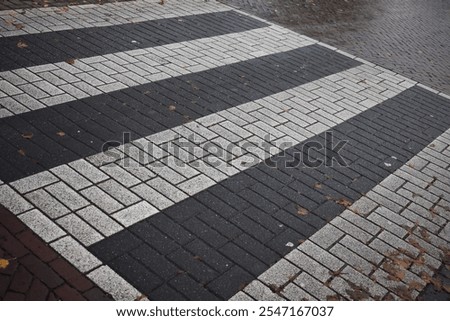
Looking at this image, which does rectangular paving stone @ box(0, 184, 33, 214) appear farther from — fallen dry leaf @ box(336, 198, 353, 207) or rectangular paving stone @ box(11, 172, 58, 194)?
fallen dry leaf @ box(336, 198, 353, 207)

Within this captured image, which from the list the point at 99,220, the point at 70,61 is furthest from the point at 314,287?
the point at 70,61

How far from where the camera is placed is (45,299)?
11.5 ft

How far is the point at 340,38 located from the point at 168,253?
9.55 m

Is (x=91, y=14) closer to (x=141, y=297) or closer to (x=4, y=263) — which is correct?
(x=4, y=263)

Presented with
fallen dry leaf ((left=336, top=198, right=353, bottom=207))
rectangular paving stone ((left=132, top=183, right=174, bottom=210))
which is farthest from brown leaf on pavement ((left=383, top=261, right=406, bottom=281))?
rectangular paving stone ((left=132, top=183, right=174, bottom=210))

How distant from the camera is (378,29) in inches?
528

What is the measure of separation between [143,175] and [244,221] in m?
1.40

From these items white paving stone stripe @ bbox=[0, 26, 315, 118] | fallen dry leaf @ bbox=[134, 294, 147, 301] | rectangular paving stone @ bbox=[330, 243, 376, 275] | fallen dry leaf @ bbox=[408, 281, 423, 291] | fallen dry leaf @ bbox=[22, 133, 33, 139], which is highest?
white paving stone stripe @ bbox=[0, 26, 315, 118]

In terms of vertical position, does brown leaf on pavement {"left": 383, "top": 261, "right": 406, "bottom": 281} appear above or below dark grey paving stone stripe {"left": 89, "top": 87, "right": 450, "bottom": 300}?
below

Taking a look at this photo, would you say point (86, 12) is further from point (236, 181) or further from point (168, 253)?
point (168, 253)

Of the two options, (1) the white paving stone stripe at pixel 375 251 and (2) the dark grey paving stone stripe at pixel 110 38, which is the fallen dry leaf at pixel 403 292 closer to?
(1) the white paving stone stripe at pixel 375 251

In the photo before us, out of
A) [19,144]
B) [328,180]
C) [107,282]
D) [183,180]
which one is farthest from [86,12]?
[107,282]

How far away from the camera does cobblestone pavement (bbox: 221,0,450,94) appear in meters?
10.9

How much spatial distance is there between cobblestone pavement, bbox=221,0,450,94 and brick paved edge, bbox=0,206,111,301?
917 centimetres
